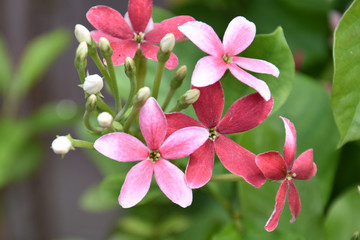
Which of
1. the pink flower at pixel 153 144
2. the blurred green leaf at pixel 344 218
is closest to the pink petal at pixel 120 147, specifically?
the pink flower at pixel 153 144

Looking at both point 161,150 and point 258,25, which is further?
point 258,25

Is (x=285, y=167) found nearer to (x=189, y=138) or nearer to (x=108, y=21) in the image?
(x=189, y=138)

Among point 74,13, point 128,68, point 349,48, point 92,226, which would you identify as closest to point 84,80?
point 128,68

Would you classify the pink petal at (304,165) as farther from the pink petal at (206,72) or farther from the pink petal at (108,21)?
the pink petal at (108,21)

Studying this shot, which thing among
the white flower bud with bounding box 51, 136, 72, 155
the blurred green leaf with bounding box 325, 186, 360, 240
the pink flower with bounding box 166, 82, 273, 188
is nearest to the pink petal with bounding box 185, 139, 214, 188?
the pink flower with bounding box 166, 82, 273, 188

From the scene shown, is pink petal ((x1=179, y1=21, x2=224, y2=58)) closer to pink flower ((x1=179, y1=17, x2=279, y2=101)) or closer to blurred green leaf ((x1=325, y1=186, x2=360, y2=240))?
pink flower ((x1=179, y1=17, x2=279, y2=101))

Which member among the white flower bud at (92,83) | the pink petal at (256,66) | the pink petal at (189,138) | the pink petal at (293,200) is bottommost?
the pink petal at (293,200)

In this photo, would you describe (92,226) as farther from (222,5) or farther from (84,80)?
(84,80)
